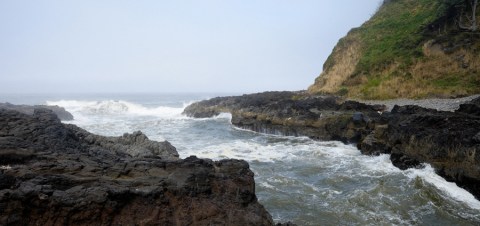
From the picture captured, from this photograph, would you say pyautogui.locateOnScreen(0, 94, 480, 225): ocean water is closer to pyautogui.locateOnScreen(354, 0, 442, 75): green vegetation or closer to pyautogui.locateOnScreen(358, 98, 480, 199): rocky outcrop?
pyautogui.locateOnScreen(358, 98, 480, 199): rocky outcrop

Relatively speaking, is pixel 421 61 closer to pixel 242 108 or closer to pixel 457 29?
pixel 457 29

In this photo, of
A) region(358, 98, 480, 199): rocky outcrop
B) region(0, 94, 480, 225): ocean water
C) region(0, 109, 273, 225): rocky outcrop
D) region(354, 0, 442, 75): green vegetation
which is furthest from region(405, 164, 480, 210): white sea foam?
region(354, 0, 442, 75): green vegetation

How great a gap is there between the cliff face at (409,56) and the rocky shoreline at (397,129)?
205 inches

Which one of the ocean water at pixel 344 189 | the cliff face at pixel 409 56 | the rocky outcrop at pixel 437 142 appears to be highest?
the cliff face at pixel 409 56

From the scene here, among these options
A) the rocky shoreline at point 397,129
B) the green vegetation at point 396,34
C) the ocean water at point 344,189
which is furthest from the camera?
the green vegetation at point 396,34

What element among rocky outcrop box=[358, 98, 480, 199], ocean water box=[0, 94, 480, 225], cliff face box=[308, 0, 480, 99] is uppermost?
cliff face box=[308, 0, 480, 99]

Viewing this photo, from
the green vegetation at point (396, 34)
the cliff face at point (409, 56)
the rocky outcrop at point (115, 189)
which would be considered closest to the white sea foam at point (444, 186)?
the rocky outcrop at point (115, 189)

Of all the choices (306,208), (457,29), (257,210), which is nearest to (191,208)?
(257,210)

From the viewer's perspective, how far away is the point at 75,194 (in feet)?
19.0

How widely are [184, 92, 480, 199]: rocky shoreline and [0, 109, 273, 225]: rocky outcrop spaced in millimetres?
7958

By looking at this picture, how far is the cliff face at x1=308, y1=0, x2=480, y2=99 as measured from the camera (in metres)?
24.7

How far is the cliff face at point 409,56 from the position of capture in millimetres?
24703

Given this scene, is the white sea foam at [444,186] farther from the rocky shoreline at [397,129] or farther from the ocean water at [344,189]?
the rocky shoreline at [397,129]

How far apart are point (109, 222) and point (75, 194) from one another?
28.1 inches
